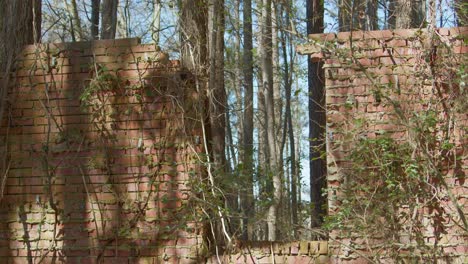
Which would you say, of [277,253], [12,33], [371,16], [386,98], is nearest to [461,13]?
[386,98]

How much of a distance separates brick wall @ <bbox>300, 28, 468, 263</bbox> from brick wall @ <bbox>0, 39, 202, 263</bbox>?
4.37 ft

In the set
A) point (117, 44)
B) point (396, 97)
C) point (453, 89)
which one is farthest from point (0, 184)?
point (453, 89)

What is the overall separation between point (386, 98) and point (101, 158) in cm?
280

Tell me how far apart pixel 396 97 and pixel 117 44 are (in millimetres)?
2787

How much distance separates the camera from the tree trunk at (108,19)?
13.6 m

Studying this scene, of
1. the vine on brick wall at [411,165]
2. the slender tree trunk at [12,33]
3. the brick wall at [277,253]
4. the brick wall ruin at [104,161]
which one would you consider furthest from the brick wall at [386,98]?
the slender tree trunk at [12,33]

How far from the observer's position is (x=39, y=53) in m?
6.94

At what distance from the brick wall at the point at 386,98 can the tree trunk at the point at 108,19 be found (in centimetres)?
815

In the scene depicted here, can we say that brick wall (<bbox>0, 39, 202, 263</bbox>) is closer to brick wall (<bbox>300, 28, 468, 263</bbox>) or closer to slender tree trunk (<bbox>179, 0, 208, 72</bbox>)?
slender tree trunk (<bbox>179, 0, 208, 72</bbox>)

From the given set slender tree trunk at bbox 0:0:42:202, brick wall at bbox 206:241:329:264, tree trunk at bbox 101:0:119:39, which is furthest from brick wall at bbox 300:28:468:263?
tree trunk at bbox 101:0:119:39

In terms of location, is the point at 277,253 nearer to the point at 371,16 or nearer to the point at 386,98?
the point at 386,98

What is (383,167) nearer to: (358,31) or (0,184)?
(358,31)

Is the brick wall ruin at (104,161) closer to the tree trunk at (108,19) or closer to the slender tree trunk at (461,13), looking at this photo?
the slender tree trunk at (461,13)

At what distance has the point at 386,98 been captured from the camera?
5.96 m
